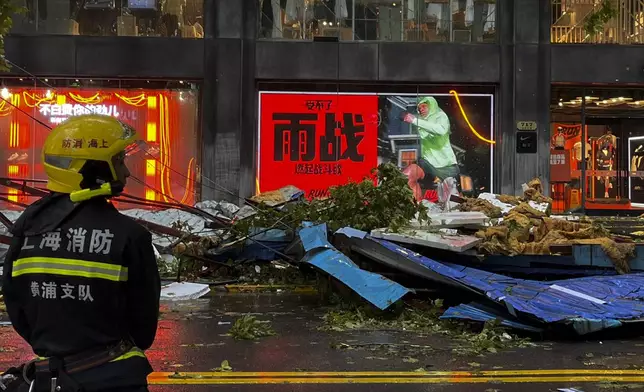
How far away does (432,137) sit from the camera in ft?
59.7

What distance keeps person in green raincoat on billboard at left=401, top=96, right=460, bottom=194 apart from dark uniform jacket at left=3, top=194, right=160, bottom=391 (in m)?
15.8

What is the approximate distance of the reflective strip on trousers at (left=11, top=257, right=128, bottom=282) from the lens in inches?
102

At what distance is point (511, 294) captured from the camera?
285 inches

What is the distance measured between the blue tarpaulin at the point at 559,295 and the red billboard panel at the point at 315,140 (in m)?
9.45

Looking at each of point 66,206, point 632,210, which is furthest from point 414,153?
point 66,206

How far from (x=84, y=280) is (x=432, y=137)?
1614 cm

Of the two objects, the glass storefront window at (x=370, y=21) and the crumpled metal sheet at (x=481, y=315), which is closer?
the crumpled metal sheet at (x=481, y=315)

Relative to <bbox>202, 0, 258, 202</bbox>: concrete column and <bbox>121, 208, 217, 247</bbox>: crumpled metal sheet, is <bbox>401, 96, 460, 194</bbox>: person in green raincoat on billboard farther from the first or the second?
<bbox>121, 208, 217, 247</bbox>: crumpled metal sheet

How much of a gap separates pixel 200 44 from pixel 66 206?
15.8 m

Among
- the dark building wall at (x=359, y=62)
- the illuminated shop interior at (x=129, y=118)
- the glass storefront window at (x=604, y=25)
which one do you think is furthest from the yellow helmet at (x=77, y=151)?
the glass storefront window at (x=604, y=25)

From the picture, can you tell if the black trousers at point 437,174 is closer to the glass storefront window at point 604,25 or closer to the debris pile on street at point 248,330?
the glass storefront window at point 604,25

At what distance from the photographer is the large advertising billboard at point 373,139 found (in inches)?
703

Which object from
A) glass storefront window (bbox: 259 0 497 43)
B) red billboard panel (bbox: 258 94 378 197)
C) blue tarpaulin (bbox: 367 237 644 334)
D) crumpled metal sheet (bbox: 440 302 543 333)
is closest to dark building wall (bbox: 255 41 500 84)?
glass storefront window (bbox: 259 0 497 43)

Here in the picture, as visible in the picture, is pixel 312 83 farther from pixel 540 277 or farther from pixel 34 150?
pixel 540 277
